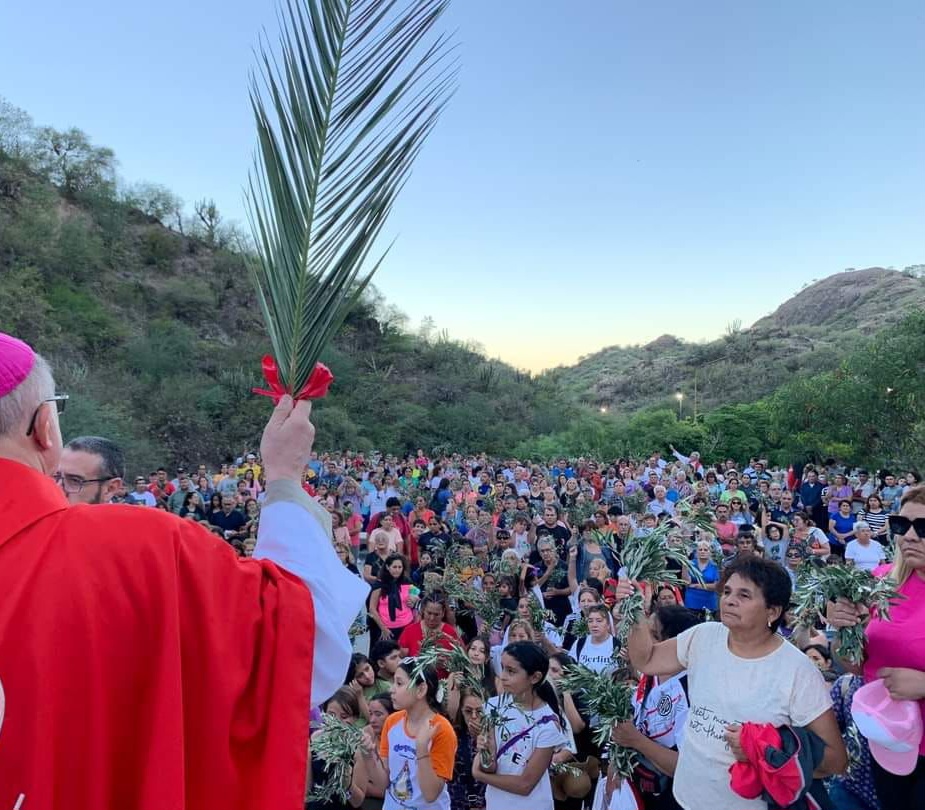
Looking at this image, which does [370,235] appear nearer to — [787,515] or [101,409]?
[787,515]

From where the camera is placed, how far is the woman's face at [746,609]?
301 cm

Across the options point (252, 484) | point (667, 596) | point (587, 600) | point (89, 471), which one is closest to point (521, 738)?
point (667, 596)

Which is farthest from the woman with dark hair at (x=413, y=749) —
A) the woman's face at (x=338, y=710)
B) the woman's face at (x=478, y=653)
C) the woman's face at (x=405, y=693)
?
the woman's face at (x=478, y=653)

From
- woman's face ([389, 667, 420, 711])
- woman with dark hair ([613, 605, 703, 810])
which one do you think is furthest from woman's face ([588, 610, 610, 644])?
woman's face ([389, 667, 420, 711])

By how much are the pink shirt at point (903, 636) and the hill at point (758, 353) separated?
5031 centimetres

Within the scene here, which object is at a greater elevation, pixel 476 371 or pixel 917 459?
pixel 476 371

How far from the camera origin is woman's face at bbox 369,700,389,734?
15.1ft

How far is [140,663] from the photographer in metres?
1.37

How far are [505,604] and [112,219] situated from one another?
5184cm

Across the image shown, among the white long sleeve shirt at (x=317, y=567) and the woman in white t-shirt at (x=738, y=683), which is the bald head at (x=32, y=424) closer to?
the white long sleeve shirt at (x=317, y=567)

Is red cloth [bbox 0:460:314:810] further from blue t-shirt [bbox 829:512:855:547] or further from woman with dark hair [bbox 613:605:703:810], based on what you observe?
blue t-shirt [bbox 829:512:855:547]

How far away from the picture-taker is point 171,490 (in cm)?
1594

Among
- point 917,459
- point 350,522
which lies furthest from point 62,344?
point 917,459

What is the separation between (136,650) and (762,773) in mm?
2274
